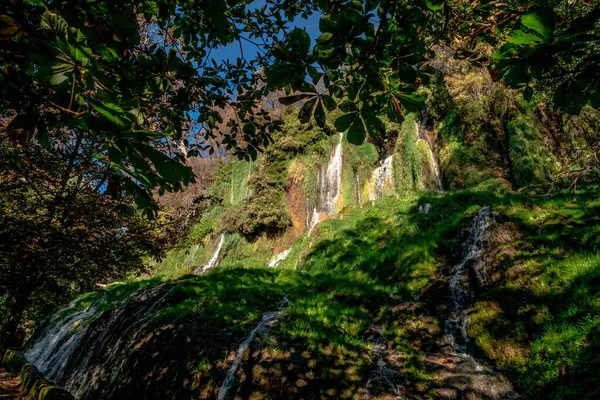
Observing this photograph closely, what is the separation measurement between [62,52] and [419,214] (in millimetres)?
10424

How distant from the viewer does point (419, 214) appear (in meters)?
10.1

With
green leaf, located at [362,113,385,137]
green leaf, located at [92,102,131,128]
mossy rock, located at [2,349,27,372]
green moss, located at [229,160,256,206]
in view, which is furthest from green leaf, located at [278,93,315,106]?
green moss, located at [229,160,256,206]

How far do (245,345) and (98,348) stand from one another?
531cm

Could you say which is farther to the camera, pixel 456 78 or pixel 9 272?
pixel 456 78

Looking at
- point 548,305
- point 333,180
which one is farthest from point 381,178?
point 548,305

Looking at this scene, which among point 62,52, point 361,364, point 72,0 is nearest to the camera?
point 62,52

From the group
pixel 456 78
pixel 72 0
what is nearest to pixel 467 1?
pixel 72 0

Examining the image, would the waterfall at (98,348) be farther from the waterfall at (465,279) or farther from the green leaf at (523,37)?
the green leaf at (523,37)

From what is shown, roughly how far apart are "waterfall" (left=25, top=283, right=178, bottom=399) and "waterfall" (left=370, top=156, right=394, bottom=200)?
13249 millimetres

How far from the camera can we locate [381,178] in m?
18.4

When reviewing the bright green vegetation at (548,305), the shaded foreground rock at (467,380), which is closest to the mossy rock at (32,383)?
the shaded foreground rock at (467,380)

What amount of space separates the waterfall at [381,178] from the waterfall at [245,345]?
1336cm

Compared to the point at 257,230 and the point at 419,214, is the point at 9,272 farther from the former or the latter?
the point at 257,230

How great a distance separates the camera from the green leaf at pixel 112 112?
101 cm
